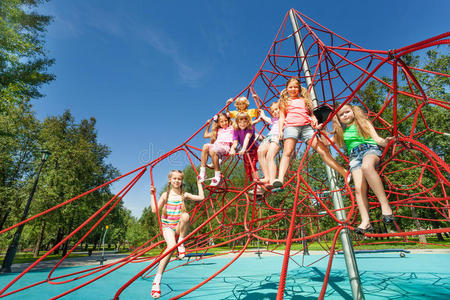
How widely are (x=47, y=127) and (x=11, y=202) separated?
21.4ft

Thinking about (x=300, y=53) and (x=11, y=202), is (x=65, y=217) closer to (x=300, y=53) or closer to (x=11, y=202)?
(x=11, y=202)

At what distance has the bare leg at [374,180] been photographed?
1815 millimetres

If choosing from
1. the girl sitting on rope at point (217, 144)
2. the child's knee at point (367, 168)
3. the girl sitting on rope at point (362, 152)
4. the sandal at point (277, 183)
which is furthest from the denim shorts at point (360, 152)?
the girl sitting on rope at point (217, 144)

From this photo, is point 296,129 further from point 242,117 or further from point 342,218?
point 342,218

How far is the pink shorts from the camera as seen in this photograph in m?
3.63

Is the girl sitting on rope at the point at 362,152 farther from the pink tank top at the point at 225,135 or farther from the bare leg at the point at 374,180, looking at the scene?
the pink tank top at the point at 225,135

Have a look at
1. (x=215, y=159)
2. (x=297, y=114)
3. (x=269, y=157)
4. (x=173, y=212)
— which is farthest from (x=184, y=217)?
(x=297, y=114)

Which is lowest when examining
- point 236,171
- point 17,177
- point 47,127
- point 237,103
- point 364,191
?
point 364,191

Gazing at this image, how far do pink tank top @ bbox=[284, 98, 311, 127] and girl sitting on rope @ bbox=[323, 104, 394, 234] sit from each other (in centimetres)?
33

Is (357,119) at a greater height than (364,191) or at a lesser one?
greater

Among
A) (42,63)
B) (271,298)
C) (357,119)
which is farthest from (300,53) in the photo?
(42,63)

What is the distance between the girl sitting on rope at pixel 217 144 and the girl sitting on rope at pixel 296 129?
129 centimetres

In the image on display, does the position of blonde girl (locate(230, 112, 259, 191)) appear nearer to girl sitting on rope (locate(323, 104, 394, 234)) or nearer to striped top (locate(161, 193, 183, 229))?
striped top (locate(161, 193, 183, 229))

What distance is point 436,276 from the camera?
497cm
